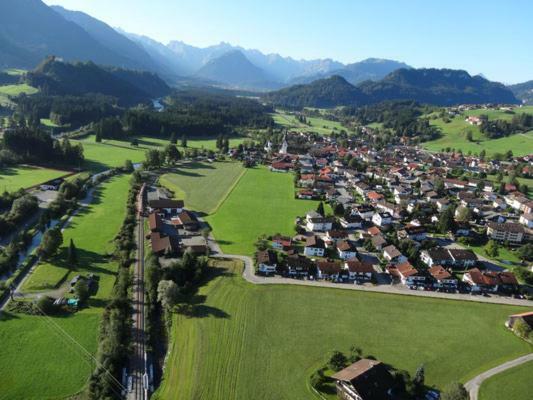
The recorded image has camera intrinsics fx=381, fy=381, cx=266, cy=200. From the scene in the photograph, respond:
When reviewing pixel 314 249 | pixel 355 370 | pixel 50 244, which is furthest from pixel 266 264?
pixel 50 244

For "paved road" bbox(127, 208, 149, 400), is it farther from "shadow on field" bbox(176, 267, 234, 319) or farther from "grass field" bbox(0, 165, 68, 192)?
"grass field" bbox(0, 165, 68, 192)

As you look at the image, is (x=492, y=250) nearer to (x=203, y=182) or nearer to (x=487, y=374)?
(x=487, y=374)

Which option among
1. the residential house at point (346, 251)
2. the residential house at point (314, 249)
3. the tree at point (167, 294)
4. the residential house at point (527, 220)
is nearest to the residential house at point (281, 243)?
the residential house at point (314, 249)

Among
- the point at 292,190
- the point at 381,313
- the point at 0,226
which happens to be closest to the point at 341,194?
the point at 292,190

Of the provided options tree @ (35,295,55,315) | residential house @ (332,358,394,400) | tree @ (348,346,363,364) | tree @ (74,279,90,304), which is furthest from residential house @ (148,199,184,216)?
residential house @ (332,358,394,400)

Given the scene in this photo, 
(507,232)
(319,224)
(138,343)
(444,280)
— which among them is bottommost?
(138,343)
